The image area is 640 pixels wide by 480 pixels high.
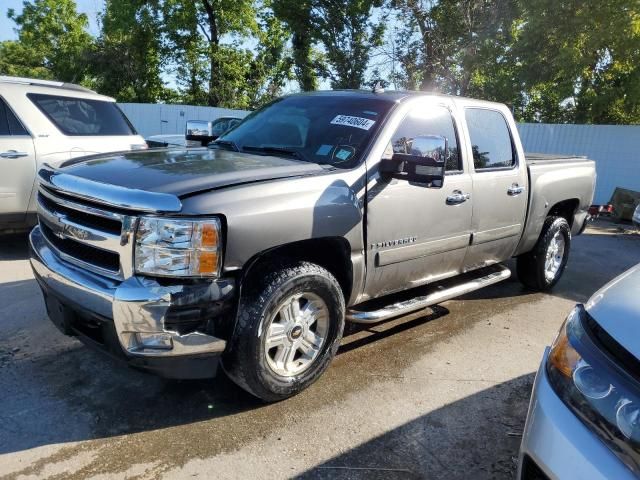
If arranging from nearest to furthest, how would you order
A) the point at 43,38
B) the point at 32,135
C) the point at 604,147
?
the point at 32,135 < the point at 604,147 < the point at 43,38

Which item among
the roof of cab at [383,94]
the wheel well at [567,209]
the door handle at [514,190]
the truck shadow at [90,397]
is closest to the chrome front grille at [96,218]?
the truck shadow at [90,397]

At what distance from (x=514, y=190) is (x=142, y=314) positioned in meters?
3.54

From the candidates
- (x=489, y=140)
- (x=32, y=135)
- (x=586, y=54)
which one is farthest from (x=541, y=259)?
(x=586, y=54)

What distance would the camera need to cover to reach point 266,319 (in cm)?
290

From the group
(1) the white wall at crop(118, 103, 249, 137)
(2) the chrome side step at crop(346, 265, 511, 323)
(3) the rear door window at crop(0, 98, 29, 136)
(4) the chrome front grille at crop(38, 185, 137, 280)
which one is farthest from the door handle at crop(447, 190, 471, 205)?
(1) the white wall at crop(118, 103, 249, 137)

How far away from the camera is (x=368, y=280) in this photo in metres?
3.56

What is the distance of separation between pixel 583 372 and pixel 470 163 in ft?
9.15

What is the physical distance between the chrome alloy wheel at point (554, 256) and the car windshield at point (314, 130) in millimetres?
2957

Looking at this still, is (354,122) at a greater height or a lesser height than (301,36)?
lesser

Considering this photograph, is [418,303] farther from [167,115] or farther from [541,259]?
[167,115]

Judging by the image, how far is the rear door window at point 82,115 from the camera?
20.0 ft

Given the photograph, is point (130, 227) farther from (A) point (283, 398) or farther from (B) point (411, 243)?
(B) point (411, 243)

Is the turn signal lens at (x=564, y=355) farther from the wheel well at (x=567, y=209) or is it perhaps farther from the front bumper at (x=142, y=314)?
the wheel well at (x=567, y=209)

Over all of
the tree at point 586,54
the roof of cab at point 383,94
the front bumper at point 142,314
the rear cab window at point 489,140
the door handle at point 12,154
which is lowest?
the front bumper at point 142,314
